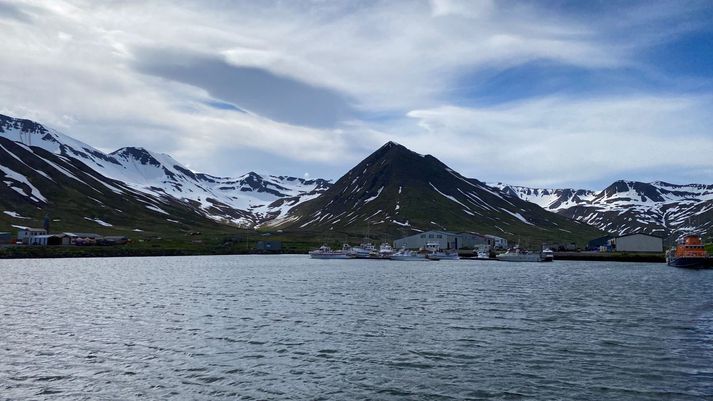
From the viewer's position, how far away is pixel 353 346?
39.0 meters

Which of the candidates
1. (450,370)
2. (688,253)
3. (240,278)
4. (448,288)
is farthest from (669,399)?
(688,253)

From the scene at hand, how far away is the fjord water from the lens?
2845 centimetres

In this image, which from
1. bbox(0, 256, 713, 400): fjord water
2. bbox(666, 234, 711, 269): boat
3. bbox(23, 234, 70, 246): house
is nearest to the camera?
bbox(0, 256, 713, 400): fjord water

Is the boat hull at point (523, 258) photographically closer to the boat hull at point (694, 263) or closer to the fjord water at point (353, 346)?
the boat hull at point (694, 263)

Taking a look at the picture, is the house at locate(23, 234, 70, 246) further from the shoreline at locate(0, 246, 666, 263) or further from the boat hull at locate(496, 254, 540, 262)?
the boat hull at locate(496, 254, 540, 262)

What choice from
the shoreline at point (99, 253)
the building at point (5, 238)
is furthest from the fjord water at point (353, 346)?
the building at point (5, 238)

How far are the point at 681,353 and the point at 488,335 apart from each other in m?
12.8

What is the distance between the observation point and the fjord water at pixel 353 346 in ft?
93.4

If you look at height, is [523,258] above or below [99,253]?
below

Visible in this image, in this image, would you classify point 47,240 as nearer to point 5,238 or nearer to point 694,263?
point 5,238

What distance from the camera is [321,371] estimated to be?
31953mm

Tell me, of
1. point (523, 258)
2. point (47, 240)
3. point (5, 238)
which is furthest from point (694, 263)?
point (5, 238)

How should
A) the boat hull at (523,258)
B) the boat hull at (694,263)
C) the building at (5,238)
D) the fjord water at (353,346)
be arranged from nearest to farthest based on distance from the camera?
the fjord water at (353,346) → the boat hull at (694,263) → the building at (5,238) → the boat hull at (523,258)

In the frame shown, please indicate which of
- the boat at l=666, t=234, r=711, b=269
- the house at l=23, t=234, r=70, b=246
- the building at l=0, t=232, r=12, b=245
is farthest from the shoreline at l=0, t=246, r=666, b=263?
the boat at l=666, t=234, r=711, b=269
